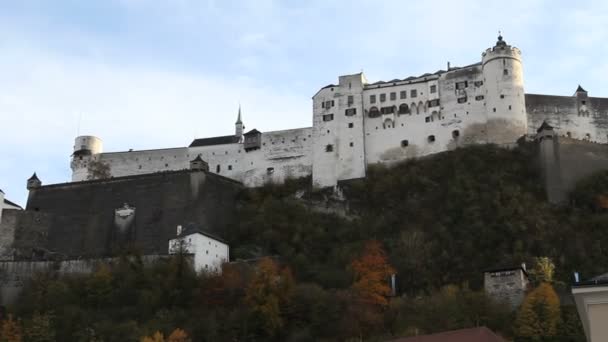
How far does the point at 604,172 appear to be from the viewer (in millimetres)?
49500

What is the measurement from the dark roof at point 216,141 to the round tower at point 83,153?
7.31 metres

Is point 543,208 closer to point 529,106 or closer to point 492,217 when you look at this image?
point 492,217

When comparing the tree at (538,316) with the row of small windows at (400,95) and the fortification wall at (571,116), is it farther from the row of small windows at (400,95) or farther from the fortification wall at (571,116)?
the row of small windows at (400,95)

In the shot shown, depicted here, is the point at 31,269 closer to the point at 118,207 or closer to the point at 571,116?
the point at 118,207

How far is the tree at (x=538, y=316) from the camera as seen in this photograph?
34.6 metres

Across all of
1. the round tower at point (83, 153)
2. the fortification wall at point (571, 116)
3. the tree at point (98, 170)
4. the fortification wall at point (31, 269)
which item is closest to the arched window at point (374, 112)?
the fortification wall at point (571, 116)

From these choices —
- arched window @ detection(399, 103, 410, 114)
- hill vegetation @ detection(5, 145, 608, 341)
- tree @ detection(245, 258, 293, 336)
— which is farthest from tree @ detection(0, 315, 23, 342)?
arched window @ detection(399, 103, 410, 114)

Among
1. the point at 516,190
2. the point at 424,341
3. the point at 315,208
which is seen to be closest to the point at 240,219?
the point at 315,208

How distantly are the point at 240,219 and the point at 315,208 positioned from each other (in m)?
4.60

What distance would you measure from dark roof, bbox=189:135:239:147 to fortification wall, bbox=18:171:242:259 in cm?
492

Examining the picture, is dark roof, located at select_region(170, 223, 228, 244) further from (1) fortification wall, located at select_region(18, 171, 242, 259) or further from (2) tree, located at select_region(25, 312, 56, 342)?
(2) tree, located at select_region(25, 312, 56, 342)

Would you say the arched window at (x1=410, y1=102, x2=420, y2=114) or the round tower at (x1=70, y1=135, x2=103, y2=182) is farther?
the round tower at (x1=70, y1=135, x2=103, y2=182)

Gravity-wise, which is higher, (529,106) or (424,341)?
(529,106)

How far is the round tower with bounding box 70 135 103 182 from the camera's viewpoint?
61.1m
